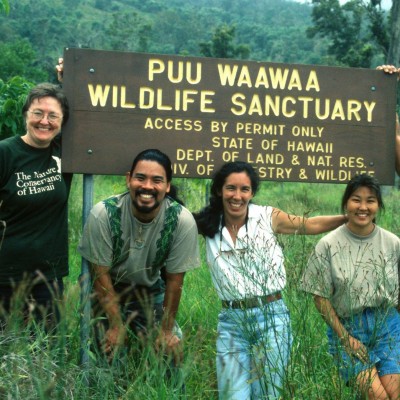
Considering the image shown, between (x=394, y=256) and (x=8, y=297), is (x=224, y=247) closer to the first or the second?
(x=394, y=256)

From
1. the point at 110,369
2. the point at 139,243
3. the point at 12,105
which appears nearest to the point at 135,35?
the point at 12,105

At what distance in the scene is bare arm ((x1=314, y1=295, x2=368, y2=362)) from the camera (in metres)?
2.52

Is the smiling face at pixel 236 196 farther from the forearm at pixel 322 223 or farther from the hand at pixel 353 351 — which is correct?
the hand at pixel 353 351

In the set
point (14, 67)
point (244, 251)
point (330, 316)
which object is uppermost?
point (14, 67)

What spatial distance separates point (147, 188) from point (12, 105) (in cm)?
171

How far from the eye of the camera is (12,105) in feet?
14.3

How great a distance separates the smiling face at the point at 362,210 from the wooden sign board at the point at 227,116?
46cm

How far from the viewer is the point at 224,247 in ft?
10.6

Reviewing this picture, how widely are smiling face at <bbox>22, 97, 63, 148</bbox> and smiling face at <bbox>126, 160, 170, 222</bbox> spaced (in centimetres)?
47

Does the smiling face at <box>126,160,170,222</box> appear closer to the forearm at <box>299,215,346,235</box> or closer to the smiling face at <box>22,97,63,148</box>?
the smiling face at <box>22,97,63,148</box>

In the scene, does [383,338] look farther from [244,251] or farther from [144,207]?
[144,207]

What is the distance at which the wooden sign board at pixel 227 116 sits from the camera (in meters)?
3.43

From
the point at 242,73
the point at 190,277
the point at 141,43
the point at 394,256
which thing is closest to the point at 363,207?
the point at 394,256

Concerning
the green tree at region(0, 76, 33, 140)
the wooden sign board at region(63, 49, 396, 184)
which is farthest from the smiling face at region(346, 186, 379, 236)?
the green tree at region(0, 76, 33, 140)
